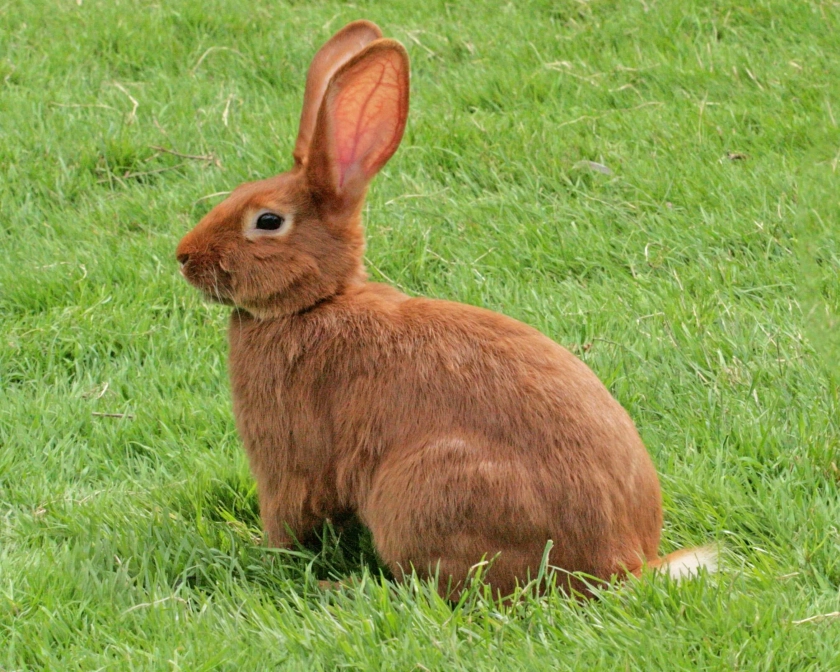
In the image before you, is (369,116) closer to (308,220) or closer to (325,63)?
(308,220)

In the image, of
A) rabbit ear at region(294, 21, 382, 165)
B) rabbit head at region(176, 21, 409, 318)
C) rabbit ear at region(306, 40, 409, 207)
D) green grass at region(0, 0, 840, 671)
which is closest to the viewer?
green grass at region(0, 0, 840, 671)

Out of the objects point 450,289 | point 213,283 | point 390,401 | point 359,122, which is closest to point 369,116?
point 359,122

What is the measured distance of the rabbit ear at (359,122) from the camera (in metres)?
3.46

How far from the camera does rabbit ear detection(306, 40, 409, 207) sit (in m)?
3.46

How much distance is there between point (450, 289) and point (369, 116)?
1.50m

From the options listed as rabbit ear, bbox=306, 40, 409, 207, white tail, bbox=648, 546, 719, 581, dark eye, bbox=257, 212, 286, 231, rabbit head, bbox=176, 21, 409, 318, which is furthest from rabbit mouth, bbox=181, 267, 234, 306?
white tail, bbox=648, 546, 719, 581

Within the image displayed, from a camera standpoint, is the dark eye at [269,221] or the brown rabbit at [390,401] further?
the dark eye at [269,221]

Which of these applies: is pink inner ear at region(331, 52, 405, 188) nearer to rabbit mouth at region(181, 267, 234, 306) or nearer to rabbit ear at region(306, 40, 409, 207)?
rabbit ear at region(306, 40, 409, 207)

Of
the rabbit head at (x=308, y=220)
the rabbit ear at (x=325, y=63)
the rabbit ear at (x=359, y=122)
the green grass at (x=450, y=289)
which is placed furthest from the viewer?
the rabbit ear at (x=325, y=63)

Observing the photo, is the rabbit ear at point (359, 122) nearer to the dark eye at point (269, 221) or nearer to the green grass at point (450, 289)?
the dark eye at point (269, 221)

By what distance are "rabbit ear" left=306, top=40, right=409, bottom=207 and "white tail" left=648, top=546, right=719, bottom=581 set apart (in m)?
1.39

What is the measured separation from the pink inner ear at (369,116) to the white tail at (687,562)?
1410 mm

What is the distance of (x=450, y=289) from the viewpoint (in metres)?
5.05

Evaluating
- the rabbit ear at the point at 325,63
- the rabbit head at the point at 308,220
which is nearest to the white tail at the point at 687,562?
the rabbit head at the point at 308,220
